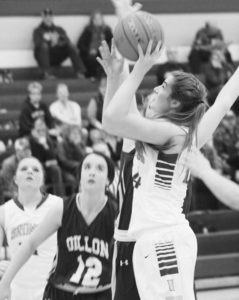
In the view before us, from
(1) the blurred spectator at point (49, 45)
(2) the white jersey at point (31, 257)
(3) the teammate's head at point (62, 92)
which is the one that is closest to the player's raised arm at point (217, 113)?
(2) the white jersey at point (31, 257)

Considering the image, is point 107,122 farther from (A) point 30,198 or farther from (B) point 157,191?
(A) point 30,198

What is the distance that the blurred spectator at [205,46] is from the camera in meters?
13.9

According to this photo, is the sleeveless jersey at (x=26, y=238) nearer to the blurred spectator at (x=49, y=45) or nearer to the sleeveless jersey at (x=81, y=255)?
the sleeveless jersey at (x=81, y=255)

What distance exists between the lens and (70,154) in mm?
10391

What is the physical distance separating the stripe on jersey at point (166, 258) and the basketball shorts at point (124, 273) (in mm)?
186

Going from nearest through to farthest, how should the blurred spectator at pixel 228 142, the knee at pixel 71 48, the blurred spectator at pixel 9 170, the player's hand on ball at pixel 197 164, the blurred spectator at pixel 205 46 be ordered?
1. the player's hand on ball at pixel 197 164
2. the blurred spectator at pixel 9 170
3. the blurred spectator at pixel 228 142
4. the knee at pixel 71 48
5. the blurred spectator at pixel 205 46

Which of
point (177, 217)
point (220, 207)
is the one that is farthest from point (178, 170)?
point (220, 207)

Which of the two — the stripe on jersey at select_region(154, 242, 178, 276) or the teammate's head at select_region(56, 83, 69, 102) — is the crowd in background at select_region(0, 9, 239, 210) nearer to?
the teammate's head at select_region(56, 83, 69, 102)

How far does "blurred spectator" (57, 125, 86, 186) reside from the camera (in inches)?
405

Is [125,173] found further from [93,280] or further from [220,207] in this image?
[220,207]

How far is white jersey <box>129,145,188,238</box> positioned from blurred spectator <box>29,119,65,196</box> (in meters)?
6.10

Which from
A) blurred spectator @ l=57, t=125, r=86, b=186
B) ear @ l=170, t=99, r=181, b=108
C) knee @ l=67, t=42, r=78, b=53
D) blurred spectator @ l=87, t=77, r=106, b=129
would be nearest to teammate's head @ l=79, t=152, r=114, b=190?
ear @ l=170, t=99, r=181, b=108

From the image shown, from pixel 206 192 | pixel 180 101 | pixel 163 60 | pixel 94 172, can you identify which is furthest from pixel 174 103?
pixel 163 60

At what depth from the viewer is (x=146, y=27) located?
4.11 metres
